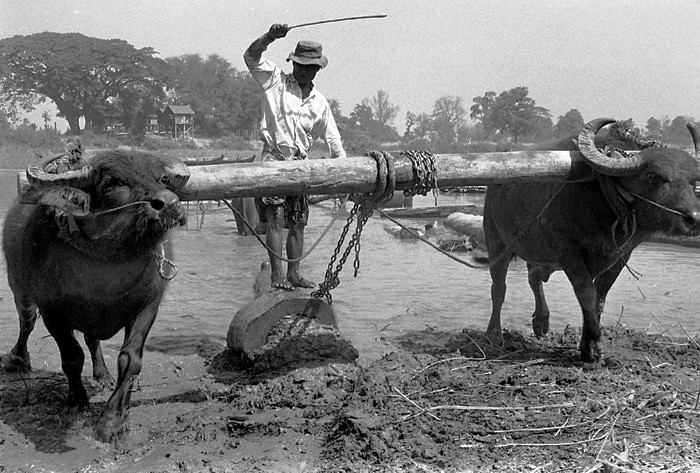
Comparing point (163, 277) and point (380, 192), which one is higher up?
point (380, 192)

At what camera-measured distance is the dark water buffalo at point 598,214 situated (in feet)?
17.0

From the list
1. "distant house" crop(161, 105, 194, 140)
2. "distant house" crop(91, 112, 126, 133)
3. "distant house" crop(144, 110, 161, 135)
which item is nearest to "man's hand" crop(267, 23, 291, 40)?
"distant house" crop(91, 112, 126, 133)

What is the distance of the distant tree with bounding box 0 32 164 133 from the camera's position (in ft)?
216

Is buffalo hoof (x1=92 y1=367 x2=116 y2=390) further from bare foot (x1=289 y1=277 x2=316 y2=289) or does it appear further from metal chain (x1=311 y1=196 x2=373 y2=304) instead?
metal chain (x1=311 y1=196 x2=373 y2=304)

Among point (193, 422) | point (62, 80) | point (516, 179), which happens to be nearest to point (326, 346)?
point (193, 422)

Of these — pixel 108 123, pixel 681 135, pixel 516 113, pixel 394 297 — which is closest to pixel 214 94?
pixel 108 123

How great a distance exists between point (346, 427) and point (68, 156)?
7.58 feet

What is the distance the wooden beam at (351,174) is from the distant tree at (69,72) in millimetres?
64232

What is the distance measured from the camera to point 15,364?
584 cm

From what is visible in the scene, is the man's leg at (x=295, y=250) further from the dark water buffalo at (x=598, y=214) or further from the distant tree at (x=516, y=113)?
the distant tree at (x=516, y=113)

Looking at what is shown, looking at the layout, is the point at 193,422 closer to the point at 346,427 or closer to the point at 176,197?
the point at 346,427

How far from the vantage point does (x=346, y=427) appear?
14.2 feet

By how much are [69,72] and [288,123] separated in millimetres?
66066

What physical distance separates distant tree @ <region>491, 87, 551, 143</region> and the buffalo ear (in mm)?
59174
